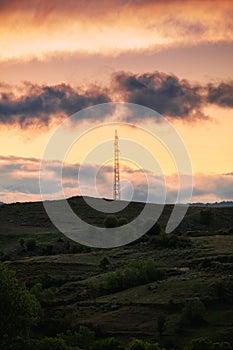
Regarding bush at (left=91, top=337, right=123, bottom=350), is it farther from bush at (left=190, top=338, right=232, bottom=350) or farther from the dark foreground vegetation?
bush at (left=190, top=338, right=232, bottom=350)

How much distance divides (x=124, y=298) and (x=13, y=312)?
41.7 meters

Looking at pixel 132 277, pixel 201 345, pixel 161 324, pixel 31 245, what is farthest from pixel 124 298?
pixel 31 245

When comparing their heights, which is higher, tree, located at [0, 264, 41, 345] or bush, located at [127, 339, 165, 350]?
tree, located at [0, 264, 41, 345]

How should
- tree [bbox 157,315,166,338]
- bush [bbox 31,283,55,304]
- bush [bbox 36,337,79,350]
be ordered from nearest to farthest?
bush [bbox 36,337,79,350] → tree [bbox 157,315,166,338] → bush [bbox 31,283,55,304]

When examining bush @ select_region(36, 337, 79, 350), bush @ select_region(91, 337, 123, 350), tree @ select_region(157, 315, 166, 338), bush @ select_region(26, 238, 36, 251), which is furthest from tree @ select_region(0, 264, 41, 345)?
bush @ select_region(26, 238, 36, 251)

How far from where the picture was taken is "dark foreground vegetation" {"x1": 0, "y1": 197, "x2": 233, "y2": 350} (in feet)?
271

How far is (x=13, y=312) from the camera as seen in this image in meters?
80.4

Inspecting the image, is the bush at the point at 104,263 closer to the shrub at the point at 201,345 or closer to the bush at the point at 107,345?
the bush at the point at 107,345

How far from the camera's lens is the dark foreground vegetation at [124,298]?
8262cm

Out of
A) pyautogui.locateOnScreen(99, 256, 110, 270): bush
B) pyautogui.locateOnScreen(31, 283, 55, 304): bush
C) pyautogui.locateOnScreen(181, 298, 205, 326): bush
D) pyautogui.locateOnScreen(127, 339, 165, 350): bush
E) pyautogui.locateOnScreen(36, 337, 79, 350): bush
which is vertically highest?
pyautogui.locateOnScreen(99, 256, 110, 270): bush

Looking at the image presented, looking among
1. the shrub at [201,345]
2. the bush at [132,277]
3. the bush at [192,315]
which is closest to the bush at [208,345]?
the shrub at [201,345]

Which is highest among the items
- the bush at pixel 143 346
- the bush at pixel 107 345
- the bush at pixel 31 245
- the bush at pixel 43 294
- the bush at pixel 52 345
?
the bush at pixel 31 245

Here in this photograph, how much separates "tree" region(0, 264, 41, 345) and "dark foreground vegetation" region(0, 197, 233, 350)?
0.11 meters

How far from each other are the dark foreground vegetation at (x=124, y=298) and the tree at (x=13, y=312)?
0.11 meters
